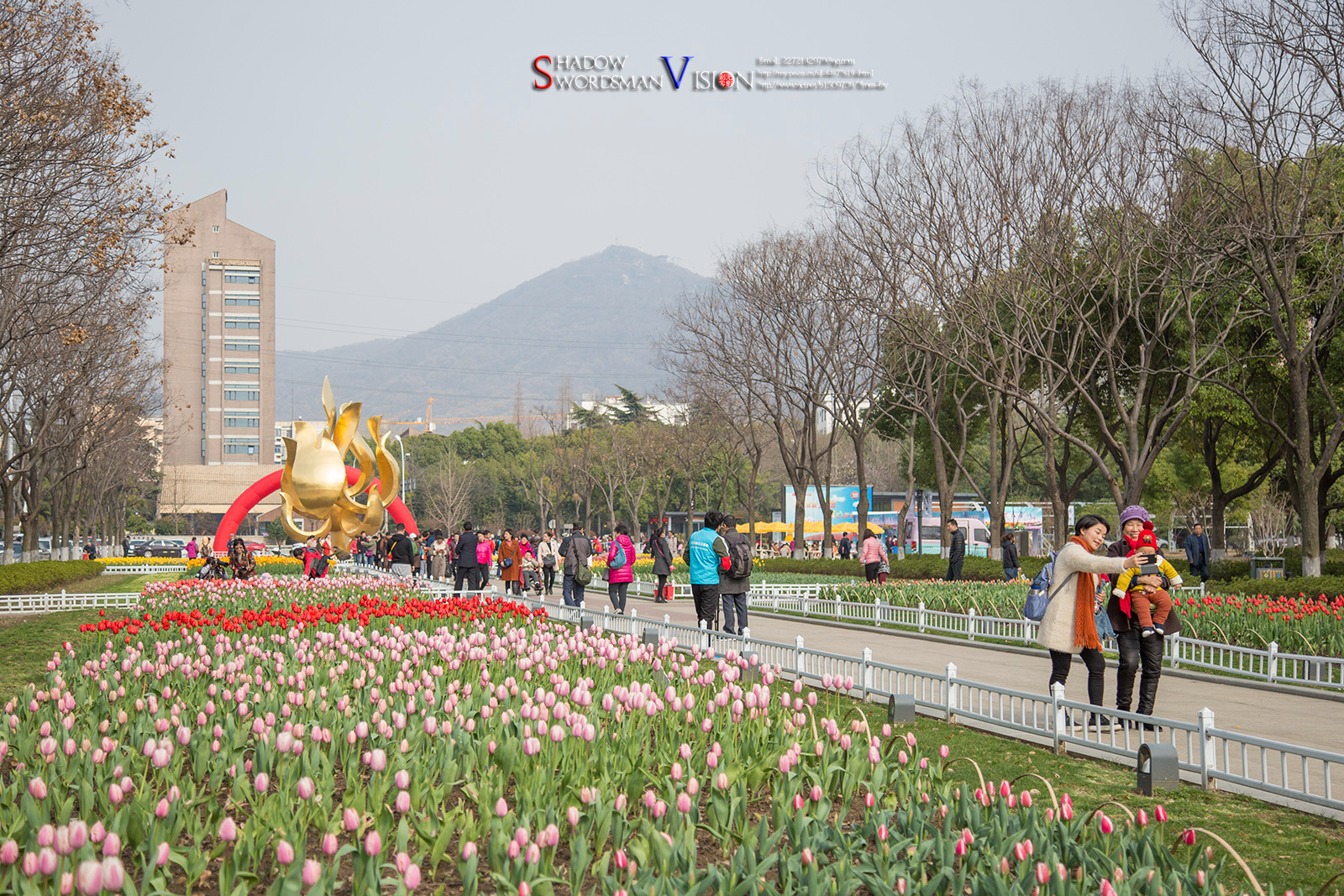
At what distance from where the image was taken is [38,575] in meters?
29.6

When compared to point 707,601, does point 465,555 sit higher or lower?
higher

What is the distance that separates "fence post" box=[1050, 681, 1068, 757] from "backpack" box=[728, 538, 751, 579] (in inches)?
249

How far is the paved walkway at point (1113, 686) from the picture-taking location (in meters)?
9.96

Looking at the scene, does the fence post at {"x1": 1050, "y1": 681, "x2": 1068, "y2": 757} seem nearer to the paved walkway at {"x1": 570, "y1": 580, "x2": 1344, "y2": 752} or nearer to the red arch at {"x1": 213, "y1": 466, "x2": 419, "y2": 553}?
the paved walkway at {"x1": 570, "y1": 580, "x2": 1344, "y2": 752}

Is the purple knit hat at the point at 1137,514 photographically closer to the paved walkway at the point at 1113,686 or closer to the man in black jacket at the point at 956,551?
the paved walkway at the point at 1113,686

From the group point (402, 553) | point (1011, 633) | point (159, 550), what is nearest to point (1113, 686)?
point (1011, 633)

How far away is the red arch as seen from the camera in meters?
31.5

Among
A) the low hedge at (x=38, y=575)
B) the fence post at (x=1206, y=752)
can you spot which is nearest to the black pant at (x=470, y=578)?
the low hedge at (x=38, y=575)

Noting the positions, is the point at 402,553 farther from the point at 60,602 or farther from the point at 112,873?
the point at 112,873

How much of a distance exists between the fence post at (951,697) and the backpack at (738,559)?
4.94 metres

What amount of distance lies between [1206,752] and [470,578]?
17.0 metres

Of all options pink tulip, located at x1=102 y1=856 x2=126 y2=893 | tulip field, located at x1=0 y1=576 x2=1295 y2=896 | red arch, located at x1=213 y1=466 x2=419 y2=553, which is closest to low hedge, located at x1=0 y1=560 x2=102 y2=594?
red arch, located at x1=213 y1=466 x2=419 y2=553

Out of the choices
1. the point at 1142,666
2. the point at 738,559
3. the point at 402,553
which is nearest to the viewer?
the point at 1142,666

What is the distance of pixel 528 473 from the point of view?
88.9 meters
